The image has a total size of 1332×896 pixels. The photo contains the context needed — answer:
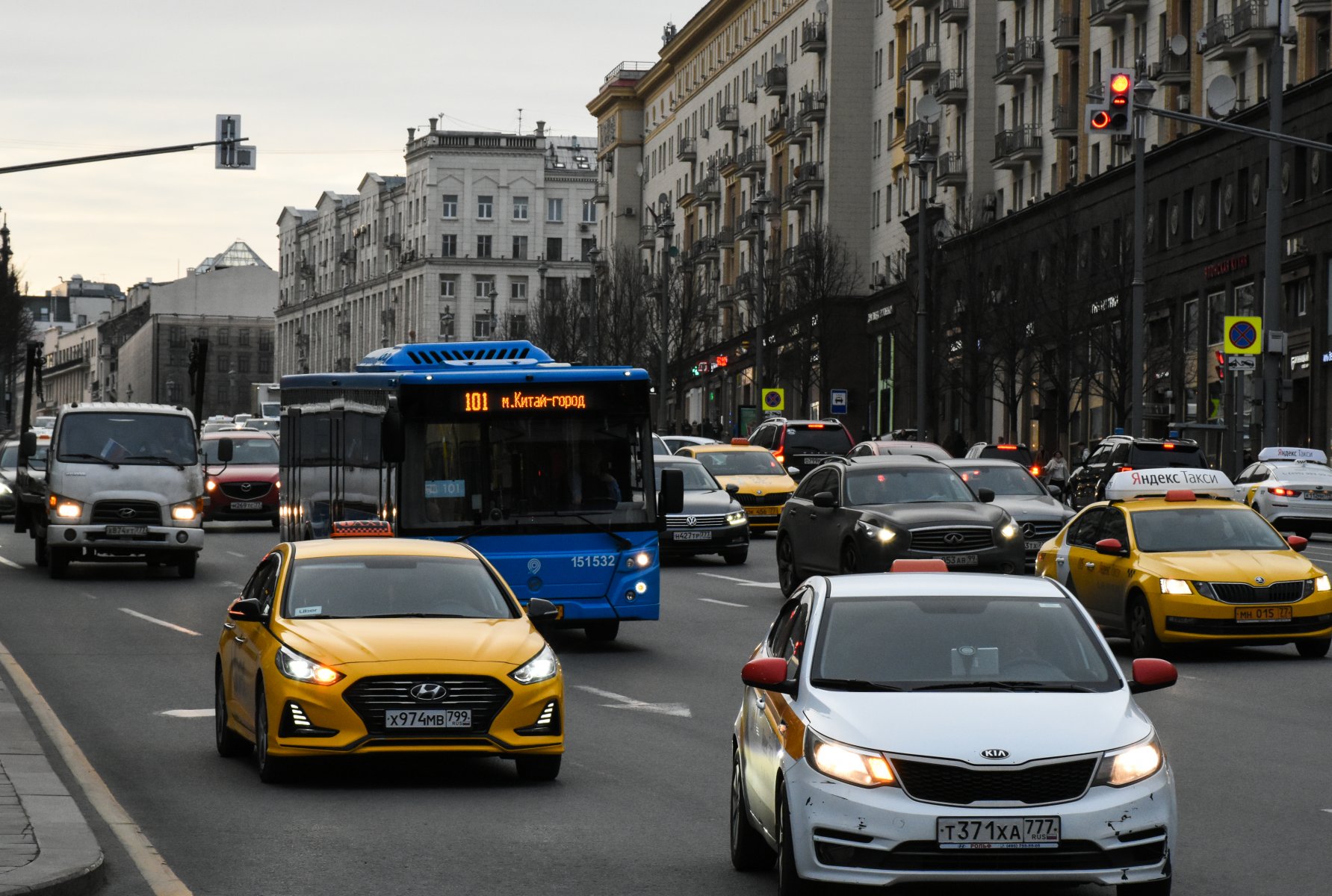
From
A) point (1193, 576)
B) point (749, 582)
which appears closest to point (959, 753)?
point (1193, 576)

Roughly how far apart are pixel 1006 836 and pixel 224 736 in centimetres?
663

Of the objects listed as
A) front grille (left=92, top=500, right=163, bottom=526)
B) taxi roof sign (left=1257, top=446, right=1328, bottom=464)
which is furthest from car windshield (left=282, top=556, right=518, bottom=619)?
taxi roof sign (left=1257, top=446, right=1328, bottom=464)

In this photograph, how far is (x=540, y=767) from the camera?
40.5 ft

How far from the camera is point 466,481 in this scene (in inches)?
788

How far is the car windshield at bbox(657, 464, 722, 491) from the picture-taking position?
110 ft

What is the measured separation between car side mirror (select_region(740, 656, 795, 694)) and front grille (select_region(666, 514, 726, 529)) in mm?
23753

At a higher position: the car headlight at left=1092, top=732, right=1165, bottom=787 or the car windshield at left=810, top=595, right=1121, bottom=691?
the car windshield at left=810, top=595, right=1121, bottom=691

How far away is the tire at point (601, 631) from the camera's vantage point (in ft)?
69.4

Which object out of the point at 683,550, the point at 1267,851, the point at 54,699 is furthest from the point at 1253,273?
the point at 1267,851

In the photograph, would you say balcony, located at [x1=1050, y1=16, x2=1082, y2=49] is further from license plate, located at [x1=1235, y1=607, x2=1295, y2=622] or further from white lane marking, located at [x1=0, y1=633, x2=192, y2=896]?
white lane marking, located at [x1=0, y1=633, x2=192, y2=896]

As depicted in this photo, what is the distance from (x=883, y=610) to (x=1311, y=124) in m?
43.6

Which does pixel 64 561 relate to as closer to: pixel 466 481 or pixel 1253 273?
pixel 466 481

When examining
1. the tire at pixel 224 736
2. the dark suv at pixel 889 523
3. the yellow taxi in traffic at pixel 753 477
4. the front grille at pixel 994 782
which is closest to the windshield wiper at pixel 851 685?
the front grille at pixel 994 782

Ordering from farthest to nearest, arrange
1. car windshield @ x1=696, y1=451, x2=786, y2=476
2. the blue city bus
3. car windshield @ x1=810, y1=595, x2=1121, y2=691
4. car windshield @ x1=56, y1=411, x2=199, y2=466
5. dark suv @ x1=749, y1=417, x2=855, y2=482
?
dark suv @ x1=749, y1=417, x2=855, y2=482 < car windshield @ x1=696, y1=451, x2=786, y2=476 < car windshield @ x1=56, y1=411, x2=199, y2=466 < the blue city bus < car windshield @ x1=810, y1=595, x2=1121, y2=691
